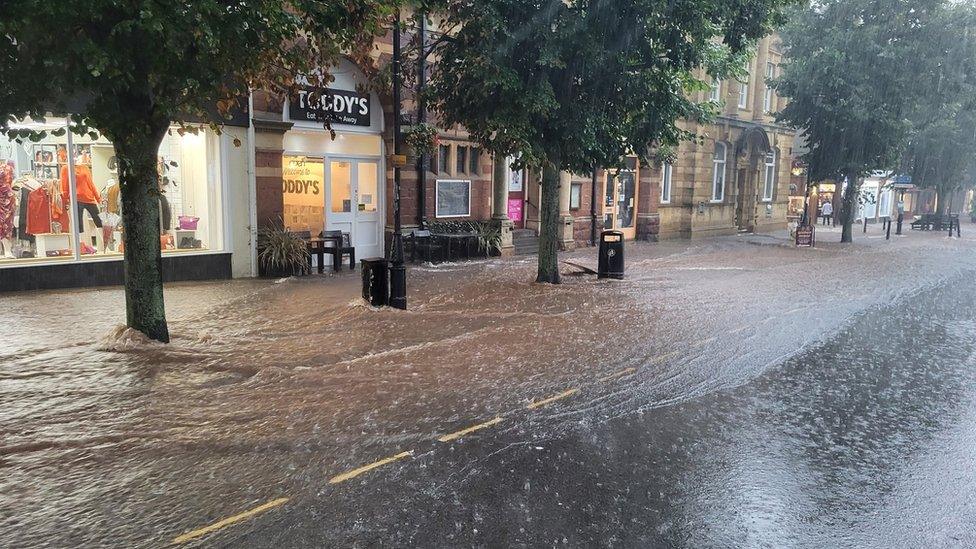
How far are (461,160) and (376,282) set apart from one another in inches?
310

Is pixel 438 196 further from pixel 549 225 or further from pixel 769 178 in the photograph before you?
pixel 769 178

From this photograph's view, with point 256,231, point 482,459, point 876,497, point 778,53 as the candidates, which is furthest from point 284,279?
point 778,53

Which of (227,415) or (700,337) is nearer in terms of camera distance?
(227,415)

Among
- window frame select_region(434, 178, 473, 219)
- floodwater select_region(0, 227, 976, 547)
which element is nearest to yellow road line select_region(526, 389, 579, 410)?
floodwater select_region(0, 227, 976, 547)

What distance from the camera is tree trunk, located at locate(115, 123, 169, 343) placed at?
7.81m

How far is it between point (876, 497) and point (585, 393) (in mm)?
2751

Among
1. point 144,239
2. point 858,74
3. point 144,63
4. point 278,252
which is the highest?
point 858,74

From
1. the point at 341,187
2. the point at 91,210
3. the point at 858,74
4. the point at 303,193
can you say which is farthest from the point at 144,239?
the point at 858,74

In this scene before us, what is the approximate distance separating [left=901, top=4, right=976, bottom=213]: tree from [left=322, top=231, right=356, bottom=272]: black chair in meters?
19.8

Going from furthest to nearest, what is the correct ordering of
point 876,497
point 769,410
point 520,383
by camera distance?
point 520,383 < point 769,410 < point 876,497

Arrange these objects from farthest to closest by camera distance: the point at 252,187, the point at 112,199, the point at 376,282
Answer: the point at 252,187 → the point at 112,199 → the point at 376,282

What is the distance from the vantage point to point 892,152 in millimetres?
24000

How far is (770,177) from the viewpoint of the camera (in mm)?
31172

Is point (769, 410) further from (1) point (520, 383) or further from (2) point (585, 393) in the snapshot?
(1) point (520, 383)
